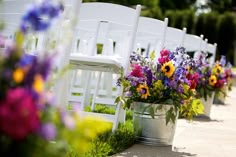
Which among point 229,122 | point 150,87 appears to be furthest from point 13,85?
point 229,122

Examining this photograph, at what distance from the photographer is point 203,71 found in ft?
25.2

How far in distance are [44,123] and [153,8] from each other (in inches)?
1181

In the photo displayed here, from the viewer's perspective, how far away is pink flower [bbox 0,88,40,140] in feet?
4.30

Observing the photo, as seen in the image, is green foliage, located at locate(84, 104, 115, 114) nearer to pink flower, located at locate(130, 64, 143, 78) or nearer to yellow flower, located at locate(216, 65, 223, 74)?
pink flower, located at locate(130, 64, 143, 78)

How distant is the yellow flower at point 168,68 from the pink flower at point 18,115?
3.23 meters

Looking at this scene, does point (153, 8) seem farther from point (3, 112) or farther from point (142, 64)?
point (3, 112)

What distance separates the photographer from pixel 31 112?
52.4 inches

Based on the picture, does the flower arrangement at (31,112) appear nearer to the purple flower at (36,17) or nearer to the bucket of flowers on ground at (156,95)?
the purple flower at (36,17)

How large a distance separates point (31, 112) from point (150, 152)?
3050 millimetres

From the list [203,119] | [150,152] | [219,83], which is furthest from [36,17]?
[219,83]

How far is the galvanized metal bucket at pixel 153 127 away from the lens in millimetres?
4641

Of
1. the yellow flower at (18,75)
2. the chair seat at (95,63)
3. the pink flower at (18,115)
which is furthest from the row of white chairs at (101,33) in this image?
the pink flower at (18,115)

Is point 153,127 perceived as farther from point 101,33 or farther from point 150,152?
point 101,33

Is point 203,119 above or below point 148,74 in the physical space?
below
